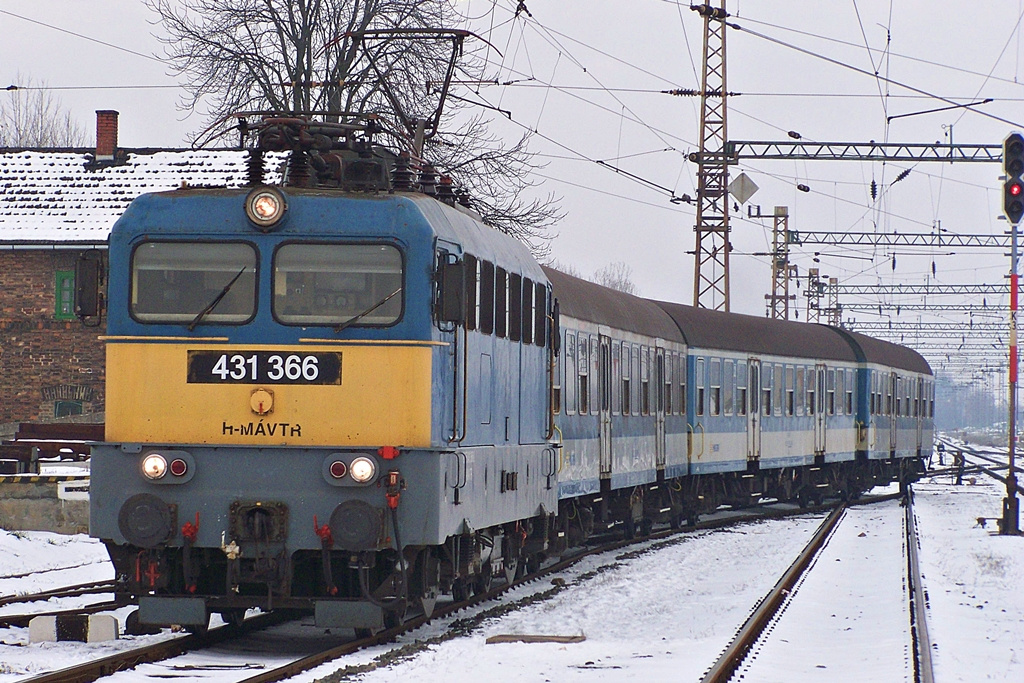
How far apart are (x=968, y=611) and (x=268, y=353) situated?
658 cm

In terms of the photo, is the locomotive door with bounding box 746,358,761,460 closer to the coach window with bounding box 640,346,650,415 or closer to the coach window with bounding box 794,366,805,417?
the coach window with bounding box 794,366,805,417

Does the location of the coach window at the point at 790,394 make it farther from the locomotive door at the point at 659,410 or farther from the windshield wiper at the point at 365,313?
the windshield wiper at the point at 365,313

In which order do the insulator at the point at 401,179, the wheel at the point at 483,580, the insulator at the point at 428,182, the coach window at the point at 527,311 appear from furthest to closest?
the coach window at the point at 527,311, the wheel at the point at 483,580, the insulator at the point at 428,182, the insulator at the point at 401,179

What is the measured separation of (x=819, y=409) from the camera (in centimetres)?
3055

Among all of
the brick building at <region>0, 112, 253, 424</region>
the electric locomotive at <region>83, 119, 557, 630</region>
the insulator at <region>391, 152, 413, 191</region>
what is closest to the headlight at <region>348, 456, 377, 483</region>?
the electric locomotive at <region>83, 119, 557, 630</region>

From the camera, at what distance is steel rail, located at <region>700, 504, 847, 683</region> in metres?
9.55

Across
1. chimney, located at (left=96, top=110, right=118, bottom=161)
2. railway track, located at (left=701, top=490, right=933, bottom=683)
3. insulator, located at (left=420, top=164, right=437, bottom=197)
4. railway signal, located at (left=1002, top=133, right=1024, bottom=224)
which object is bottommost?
railway track, located at (left=701, top=490, right=933, bottom=683)

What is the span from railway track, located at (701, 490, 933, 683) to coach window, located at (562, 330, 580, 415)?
9.21ft

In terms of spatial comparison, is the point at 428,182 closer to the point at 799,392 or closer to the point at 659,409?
the point at 659,409

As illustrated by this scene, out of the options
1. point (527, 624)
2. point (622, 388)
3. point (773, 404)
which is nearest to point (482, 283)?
point (527, 624)

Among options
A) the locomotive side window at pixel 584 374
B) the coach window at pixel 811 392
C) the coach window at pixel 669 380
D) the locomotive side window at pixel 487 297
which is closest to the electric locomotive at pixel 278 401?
the locomotive side window at pixel 487 297

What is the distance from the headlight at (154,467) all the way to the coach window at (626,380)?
1054 centimetres

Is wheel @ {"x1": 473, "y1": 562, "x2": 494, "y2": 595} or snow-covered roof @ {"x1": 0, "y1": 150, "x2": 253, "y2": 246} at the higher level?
snow-covered roof @ {"x1": 0, "y1": 150, "x2": 253, "y2": 246}

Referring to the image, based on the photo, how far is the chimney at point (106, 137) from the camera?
3488 centimetres
